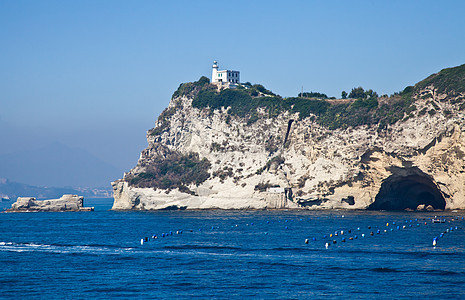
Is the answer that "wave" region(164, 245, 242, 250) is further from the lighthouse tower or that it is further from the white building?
the lighthouse tower

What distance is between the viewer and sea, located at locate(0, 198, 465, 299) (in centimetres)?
4609

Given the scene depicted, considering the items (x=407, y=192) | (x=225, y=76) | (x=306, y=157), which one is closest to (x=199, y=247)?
(x=306, y=157)

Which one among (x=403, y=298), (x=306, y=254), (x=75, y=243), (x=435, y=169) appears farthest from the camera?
(x=435, y=169)

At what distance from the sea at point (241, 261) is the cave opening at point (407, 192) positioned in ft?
61.5

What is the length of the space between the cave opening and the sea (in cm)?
1876

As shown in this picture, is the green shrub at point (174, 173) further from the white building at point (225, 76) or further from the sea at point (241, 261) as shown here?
the sea at point (241, 261)

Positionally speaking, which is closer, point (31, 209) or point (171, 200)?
point (171, 200)

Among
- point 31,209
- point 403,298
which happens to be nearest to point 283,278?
point 403,298

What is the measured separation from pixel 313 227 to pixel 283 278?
132ft

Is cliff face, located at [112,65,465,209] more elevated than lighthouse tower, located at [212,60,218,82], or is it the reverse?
lighthouse tower, located at [212,60,218,82]

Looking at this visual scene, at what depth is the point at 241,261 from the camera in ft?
193

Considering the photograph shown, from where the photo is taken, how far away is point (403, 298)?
142ft

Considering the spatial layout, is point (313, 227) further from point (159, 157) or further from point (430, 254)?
point (159, 157)

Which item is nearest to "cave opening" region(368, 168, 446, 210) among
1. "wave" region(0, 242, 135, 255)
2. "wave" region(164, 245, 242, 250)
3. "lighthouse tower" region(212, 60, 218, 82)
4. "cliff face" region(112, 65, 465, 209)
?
"cliff face" region(112, 65, 465, 209)
